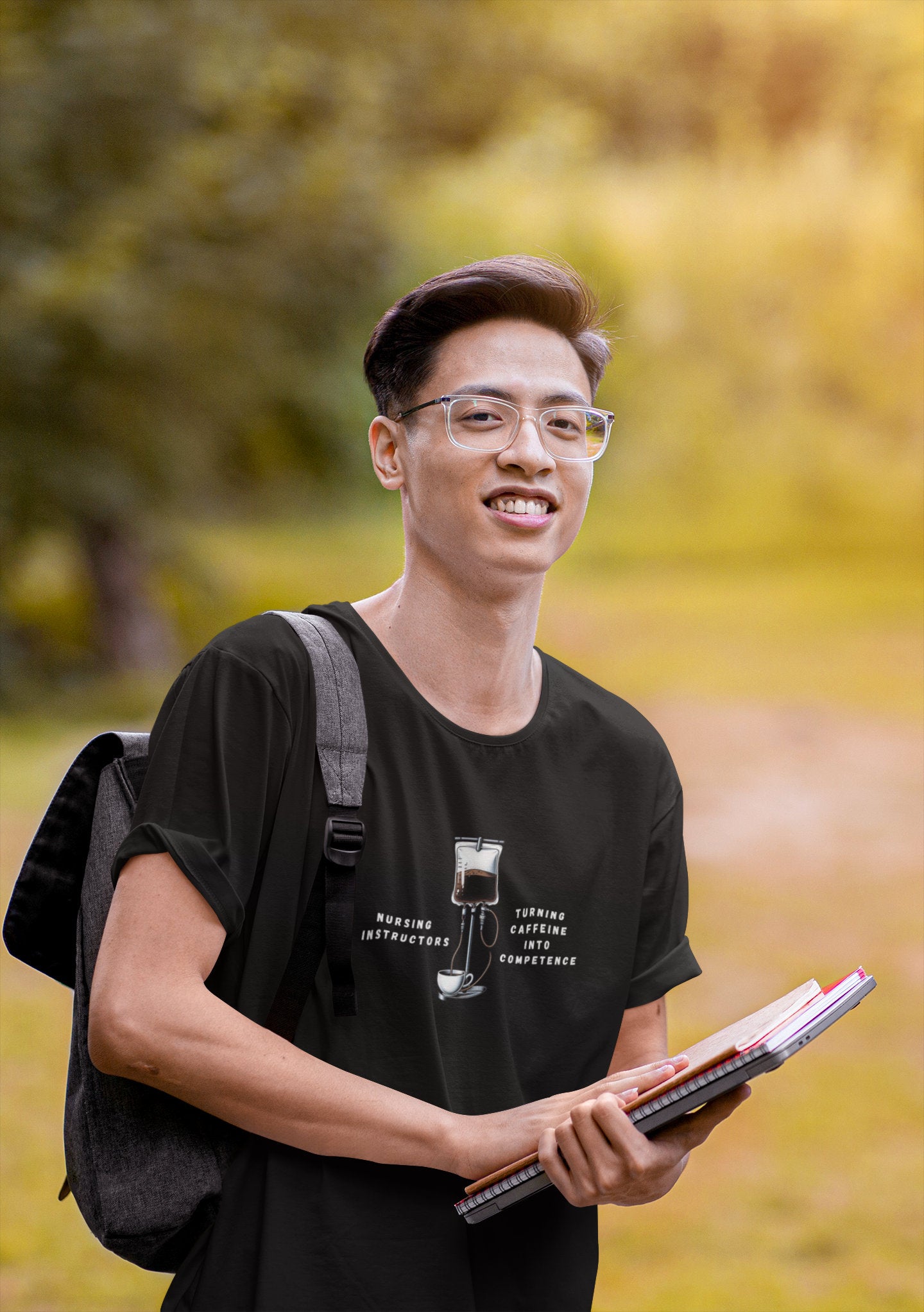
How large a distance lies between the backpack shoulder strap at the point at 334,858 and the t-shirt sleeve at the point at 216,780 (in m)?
0.06

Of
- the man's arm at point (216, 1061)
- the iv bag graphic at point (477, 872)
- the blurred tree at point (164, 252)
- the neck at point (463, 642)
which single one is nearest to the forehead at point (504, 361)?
the neck at point (463, 642)

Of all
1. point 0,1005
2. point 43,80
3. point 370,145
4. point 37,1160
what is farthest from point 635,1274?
point 370,145

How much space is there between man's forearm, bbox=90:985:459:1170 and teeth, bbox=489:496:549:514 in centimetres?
62

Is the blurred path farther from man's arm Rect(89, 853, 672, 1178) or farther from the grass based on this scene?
man's arm Rect(89, 853, 672, 1178)

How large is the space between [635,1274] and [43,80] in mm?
8301

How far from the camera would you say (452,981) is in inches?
57.9

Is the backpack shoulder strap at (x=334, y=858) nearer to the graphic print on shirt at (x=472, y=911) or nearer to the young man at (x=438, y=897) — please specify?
the young man at (x=438, y=897)

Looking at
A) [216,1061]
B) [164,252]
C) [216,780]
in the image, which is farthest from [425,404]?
[164,252]

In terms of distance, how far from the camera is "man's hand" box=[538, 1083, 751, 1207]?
1275 millimetres

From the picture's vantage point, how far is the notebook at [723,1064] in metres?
1.21

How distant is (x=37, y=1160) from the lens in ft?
13.9

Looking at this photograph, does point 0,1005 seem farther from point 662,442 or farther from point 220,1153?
point 662,442

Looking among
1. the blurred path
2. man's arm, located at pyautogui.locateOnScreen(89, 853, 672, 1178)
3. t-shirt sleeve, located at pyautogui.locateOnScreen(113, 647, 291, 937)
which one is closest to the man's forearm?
man's arm, located at pyautogui.locateOnScreen(89, 853, 672, 1178)

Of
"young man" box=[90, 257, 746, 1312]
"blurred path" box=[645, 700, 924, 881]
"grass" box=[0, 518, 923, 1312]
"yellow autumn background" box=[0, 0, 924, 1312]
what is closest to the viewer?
"young man" box=[90, 257, 746, 1312]
